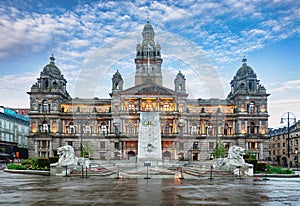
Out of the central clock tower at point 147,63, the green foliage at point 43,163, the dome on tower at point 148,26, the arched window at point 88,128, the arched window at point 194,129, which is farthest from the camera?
the dome on tower at point 148,26

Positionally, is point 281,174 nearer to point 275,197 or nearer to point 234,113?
point 275,197

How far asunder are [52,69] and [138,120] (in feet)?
97.2

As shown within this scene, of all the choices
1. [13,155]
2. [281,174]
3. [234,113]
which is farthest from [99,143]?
[281,174]

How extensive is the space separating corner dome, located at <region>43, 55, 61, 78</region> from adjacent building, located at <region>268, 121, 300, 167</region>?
69597 mm

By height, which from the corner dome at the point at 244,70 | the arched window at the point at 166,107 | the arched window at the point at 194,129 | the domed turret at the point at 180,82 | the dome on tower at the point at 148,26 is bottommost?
the arched window at the point at 194,129

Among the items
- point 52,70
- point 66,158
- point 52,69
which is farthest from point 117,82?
point 66,158

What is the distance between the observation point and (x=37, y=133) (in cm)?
9294

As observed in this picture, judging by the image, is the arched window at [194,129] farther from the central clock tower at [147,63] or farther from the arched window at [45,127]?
the arched window at [45,127]

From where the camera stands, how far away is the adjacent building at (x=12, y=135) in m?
92.9

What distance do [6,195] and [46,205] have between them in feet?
14.4

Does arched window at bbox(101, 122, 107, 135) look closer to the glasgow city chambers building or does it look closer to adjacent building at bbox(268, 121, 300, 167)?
the glasgow city chambers building

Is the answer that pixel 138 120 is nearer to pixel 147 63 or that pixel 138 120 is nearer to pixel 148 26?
pixel 147 63

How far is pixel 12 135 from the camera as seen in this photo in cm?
10006

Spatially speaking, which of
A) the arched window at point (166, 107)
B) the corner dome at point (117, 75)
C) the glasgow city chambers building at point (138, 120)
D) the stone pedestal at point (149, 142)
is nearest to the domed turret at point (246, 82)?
the glasgow city chambers building at point (138, 120)
